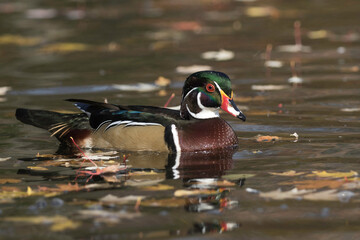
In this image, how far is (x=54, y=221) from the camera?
19.6 ft

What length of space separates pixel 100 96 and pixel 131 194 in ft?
16.9

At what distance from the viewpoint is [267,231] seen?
18.8 feet

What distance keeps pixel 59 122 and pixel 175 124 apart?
145 centimetres

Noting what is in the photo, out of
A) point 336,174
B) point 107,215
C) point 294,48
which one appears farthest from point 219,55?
point 107,215

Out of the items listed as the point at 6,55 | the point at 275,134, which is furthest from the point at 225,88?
the point at 6,55

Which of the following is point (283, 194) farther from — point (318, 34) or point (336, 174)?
point (318, 34)

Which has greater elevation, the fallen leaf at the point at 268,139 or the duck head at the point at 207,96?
the duck head at the point at 207,96

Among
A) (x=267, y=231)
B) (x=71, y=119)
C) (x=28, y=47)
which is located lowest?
(x=267, y=231)

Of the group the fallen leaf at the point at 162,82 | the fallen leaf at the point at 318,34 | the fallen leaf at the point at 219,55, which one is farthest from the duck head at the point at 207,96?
the fallen leaf at the point at 318,34

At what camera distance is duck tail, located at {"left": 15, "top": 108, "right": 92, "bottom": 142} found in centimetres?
898

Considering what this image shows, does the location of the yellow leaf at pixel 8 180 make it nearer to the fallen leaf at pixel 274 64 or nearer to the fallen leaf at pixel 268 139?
the fallen leaf at pixel 268 139

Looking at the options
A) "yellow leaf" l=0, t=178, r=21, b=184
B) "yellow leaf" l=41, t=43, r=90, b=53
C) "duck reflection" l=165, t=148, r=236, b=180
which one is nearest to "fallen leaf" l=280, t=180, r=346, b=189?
"duck reflection" l=165, t=148, r=236, b=180

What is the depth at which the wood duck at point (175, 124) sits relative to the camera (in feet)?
27.8

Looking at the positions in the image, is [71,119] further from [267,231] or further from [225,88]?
[267,231]
